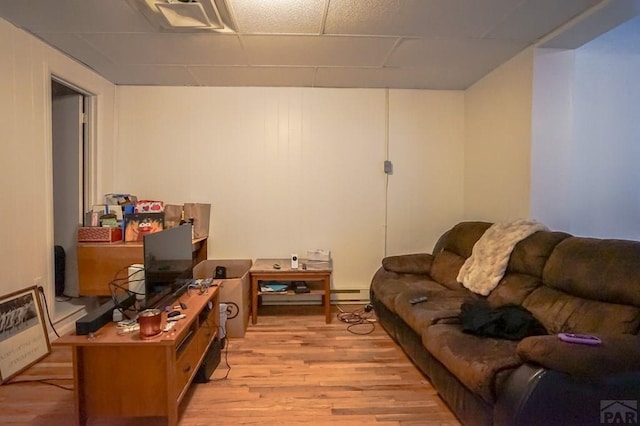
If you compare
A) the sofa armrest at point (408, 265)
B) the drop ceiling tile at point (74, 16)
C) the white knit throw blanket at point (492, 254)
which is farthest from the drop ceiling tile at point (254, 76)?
the white knit throw blanket at point (492, 254)

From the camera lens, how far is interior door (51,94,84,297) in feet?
11.6

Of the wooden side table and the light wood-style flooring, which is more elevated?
the wooden side table

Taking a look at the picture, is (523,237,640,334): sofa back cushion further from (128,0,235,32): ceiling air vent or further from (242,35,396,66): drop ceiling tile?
(128,0,235,32): ceiling air vent

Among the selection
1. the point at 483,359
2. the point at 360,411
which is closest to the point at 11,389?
the point at 360,411

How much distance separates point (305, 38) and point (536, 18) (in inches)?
A: 61.2

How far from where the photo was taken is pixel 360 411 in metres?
2.08

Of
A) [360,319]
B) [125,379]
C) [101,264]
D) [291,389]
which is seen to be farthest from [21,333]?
[360,319]

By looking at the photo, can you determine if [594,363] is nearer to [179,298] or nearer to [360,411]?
[360,411]

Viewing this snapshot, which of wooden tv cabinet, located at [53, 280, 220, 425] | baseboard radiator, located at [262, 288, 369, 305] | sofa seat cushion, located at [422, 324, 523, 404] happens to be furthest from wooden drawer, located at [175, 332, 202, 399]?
baseboard radiator, located at [262, 288, 369, 305]

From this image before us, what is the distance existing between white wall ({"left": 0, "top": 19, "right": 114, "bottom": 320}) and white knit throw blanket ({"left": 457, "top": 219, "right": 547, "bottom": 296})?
3279mm

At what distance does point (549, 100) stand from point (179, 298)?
3137mm

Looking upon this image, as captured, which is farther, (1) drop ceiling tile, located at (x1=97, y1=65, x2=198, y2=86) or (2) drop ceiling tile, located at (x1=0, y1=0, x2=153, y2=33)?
(1) drop ceiling tile, located at (x1=97, y1=65, x2=198, y2=86)

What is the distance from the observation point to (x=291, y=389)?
7.58ft

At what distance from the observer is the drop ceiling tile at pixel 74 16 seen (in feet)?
7.49
